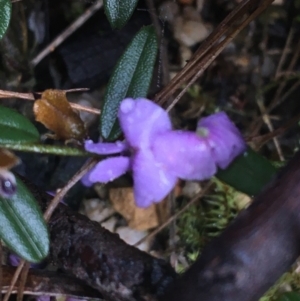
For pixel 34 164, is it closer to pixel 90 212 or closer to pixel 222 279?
pixel 90 212

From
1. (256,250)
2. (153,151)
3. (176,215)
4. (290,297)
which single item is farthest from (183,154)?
(176,215)

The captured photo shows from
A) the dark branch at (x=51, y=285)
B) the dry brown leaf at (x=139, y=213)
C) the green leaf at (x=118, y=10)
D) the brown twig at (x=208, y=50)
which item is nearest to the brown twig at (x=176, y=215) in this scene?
the dry brown leaf at (x=139, y=213)

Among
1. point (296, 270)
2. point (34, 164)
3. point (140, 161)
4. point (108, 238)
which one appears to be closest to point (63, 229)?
point (108, 238)

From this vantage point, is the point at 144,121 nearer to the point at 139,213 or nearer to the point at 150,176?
the point at 150,176

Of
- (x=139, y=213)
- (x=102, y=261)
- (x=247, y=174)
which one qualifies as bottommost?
(x=139, y=213)

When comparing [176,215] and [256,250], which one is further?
[176,215]

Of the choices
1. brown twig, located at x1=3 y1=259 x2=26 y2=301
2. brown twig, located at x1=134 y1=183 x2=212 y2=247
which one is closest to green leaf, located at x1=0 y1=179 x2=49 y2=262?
brown twig, located at x1=3 y1=259 x2=26 y2=301
